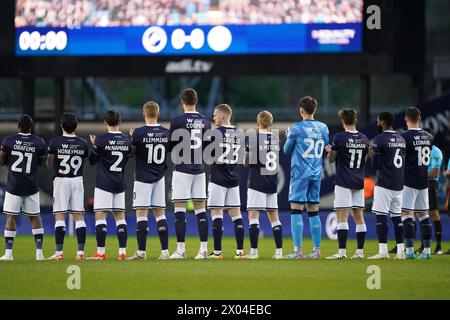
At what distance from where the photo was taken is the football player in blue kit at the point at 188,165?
1839 cm

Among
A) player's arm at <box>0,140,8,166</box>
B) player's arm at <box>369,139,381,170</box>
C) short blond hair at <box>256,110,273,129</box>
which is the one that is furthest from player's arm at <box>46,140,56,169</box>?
player's arm at <box>369,139,381,170</box>

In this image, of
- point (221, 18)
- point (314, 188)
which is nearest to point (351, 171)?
point (314, 188)

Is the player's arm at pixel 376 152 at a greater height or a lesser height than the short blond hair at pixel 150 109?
lesser

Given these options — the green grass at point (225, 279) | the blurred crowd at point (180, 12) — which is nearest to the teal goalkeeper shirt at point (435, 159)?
the green grass at point (225, 279)

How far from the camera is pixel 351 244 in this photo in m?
24.4

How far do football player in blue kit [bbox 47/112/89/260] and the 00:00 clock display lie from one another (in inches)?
417

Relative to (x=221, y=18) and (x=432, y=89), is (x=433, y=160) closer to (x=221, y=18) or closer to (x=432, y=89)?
(x=221, y=18)

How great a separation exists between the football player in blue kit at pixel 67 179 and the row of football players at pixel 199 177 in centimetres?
1

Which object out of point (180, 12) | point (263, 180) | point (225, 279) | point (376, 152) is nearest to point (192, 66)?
point (180, 12)

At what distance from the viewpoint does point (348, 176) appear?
18672mm

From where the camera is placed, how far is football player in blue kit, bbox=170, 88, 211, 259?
1839 centimetres

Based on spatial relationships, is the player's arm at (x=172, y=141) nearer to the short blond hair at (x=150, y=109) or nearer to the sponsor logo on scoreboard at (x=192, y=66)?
the short blond hair at (x=150, y=109)

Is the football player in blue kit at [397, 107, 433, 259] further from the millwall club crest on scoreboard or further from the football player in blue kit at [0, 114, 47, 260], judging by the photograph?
the millwall club crest on scoreboard

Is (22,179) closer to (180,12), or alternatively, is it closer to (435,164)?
(435,164)
